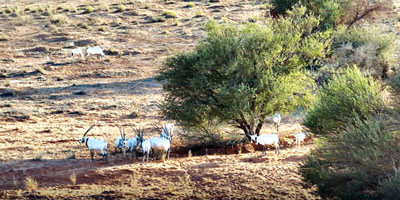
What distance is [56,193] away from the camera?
1295 cm

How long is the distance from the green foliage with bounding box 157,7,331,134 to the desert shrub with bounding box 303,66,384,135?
336cm

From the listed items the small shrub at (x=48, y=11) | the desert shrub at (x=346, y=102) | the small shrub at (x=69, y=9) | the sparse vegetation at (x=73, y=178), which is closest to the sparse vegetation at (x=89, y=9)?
the small shrub at (x=69, y=9)

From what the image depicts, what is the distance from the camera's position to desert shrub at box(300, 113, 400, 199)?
411 inches

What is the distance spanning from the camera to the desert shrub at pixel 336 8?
3027 centimetres

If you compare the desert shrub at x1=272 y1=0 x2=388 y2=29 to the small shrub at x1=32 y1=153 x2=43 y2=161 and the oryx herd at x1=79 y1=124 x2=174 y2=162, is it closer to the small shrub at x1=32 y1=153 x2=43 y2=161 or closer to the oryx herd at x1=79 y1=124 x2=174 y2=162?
the oryx herd at x1=79 y1=124 x2=174 y2=162

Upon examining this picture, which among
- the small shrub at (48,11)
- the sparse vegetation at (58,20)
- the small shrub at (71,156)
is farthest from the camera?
the small shrub at (48,11)

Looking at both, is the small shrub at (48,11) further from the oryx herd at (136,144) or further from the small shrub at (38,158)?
the small shrub at (38,158)

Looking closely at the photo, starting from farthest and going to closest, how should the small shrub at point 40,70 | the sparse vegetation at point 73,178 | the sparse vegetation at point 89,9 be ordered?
1. the sparse vegetation at point 89,9
2. the small shrub at point 40,70
3. the sparse vegetation at point 73,178

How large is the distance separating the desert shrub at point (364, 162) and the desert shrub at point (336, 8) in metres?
19.1

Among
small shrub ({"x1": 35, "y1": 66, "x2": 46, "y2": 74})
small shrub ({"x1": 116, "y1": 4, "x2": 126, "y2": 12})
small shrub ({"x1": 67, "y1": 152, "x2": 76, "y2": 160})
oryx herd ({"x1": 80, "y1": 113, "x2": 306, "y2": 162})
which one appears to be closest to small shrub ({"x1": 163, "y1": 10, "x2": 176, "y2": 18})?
small shrub ({"x1": 116, "y1": 4, "x2": 126, "y2": 12})

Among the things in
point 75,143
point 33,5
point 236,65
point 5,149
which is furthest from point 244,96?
point 33,5

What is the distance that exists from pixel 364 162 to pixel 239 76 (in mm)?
7710

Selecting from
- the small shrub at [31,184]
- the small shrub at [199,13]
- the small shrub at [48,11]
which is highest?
the small shrub at [48,11]

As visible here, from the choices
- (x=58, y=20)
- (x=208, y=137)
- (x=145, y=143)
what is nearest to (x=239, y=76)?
(x=208, y=137)
